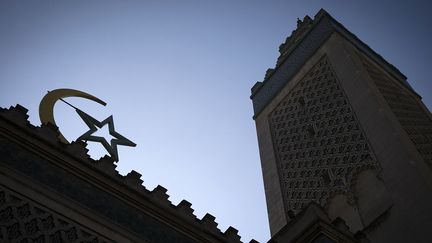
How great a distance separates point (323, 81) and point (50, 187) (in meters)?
8.15

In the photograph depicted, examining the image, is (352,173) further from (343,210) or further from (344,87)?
(344,87)

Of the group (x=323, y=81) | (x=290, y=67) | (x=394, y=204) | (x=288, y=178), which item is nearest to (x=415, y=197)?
(x=394, y=204)

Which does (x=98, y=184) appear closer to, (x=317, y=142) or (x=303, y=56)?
(x=317, y=142)

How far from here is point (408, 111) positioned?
1124cm

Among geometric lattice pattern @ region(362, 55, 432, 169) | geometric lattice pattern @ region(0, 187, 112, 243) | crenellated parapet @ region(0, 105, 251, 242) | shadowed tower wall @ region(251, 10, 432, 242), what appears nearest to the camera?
geometric lattice pattern @ region(0, 187, 112, 243)

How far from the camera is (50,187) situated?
571 centimetres

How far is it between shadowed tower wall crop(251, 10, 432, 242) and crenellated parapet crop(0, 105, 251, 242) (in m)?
1.60

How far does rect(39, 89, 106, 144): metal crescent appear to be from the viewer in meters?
7.86

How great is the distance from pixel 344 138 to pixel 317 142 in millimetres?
879

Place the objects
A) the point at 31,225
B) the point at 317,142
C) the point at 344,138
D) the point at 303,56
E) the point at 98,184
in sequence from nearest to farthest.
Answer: the point at 31,225, the point at 98,184, the point at 344,138, the point at 317,142, the point at 303,56

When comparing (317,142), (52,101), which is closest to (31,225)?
(52,101)

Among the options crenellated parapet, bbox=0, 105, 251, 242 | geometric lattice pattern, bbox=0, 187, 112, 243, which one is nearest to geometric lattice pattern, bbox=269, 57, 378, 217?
crenellated parapet, bbox=0, 105, 251, 242

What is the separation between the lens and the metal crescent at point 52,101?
786 cm

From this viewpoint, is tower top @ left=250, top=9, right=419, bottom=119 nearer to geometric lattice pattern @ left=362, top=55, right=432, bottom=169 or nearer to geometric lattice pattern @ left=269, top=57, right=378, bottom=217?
geometric lattice pattern @ left=269, top=57, right=378, bottom=217
